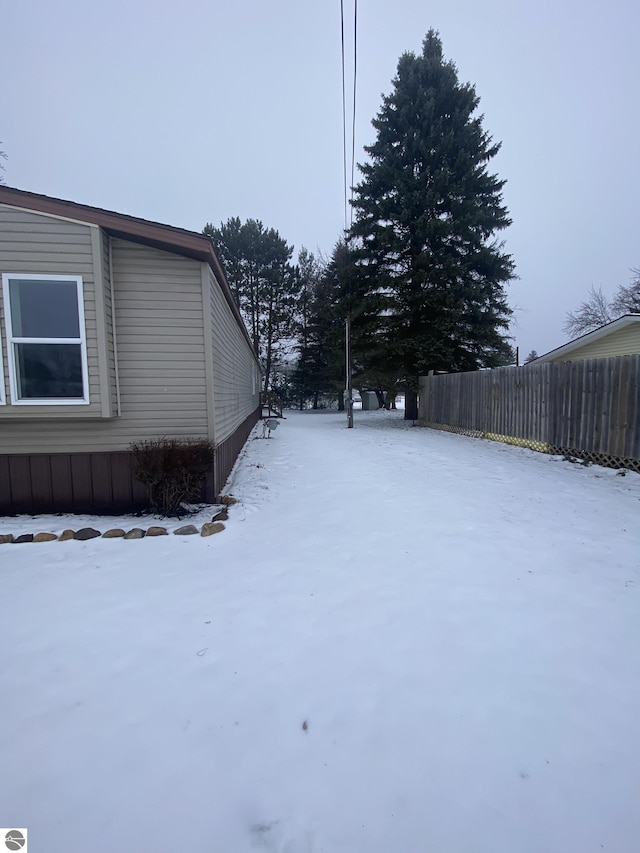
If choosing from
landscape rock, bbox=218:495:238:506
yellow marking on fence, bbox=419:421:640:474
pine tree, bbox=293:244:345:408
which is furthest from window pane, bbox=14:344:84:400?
pine tree, bbox=293:244:345:408

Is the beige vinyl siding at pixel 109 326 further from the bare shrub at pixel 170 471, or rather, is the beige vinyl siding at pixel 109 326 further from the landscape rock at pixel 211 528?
the landscape rock at pixel 211 528

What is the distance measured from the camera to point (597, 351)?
11.7 metres

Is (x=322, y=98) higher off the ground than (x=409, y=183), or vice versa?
(x=322, y=98)

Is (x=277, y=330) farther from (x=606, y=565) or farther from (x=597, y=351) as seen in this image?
(x=606, y=565)

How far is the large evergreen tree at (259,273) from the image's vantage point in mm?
27984

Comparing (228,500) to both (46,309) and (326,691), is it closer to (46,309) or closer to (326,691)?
(46,309)

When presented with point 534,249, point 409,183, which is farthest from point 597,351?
point 534,249

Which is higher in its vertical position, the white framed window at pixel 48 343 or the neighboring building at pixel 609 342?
the neighboring building at pixel 609 342

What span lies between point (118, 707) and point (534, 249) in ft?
166

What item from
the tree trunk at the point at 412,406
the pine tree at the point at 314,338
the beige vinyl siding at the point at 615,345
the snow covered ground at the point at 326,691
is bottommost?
the snow covered ground at the point at 326,691

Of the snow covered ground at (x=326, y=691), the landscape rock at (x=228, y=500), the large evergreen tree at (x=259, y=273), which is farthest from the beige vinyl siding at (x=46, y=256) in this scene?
the large evergreen tree at (x=259, y=273)

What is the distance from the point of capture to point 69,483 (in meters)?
4.82

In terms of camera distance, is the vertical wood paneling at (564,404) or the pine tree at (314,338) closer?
the vertical wood paneling at (564,404)
